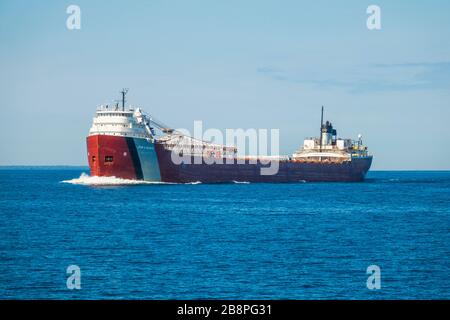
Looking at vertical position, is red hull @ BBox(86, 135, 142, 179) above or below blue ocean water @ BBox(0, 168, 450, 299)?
above

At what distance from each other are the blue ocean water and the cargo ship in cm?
1562

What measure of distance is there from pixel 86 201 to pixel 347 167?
5314 centimetres

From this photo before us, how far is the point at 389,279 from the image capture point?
2539 centimetres

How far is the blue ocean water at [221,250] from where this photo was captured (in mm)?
23453

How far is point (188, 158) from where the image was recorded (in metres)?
79.1

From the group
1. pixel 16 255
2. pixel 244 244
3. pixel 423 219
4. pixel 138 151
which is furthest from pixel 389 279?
pixel 138 151

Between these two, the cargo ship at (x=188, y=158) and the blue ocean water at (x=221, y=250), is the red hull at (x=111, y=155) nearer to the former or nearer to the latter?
the cargo ship at (x=188, y=158)

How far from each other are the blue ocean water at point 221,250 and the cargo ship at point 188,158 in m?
15.6

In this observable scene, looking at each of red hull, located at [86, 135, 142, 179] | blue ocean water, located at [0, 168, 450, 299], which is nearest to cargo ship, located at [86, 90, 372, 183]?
red hull, located at [86, 135, 142, 179]

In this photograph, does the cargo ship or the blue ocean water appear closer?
the blue ocean water

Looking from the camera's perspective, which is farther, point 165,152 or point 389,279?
point 165,152

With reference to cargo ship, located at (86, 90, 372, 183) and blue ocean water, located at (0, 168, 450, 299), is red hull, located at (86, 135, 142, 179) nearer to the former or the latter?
cargo ship, located at (86, 90, 372, 183)

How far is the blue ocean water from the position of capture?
23453mm

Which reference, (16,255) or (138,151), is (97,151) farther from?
(16,255)
